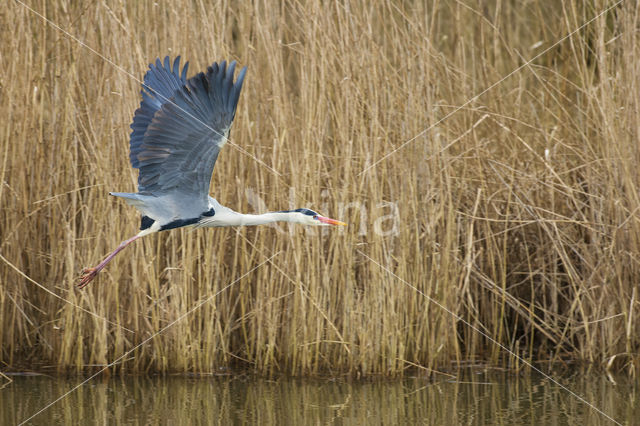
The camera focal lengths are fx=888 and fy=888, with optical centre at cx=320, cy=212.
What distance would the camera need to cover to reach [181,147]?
130 inches

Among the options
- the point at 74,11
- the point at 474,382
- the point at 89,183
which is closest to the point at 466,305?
the point at 474,382

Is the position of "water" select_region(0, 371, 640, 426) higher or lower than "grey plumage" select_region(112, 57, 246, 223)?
lower

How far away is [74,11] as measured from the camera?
4582 mm

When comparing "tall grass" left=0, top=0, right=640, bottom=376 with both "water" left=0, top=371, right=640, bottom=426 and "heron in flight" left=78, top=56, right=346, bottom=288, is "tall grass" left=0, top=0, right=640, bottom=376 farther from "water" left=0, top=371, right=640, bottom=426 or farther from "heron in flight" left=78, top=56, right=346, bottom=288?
"heron in flight" left=78, top=56, right=346, bottom=288

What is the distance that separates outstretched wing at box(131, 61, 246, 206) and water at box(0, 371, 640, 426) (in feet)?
3.64

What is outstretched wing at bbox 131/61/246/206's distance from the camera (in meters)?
3.09

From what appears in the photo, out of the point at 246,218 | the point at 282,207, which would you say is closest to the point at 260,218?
the point at 246,218

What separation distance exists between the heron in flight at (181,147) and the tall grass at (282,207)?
0.68 metres

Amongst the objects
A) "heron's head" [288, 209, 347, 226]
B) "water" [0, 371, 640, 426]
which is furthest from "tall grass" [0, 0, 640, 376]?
"heron's head" [288, 209, 347, 226]

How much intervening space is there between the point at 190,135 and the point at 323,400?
153 cm

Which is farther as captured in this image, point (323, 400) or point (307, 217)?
point (323, 400)

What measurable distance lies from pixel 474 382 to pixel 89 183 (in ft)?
7.12

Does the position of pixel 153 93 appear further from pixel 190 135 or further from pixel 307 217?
pixel 307 217

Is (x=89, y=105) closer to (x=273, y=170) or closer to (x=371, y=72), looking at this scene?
(x=273, y=170)
